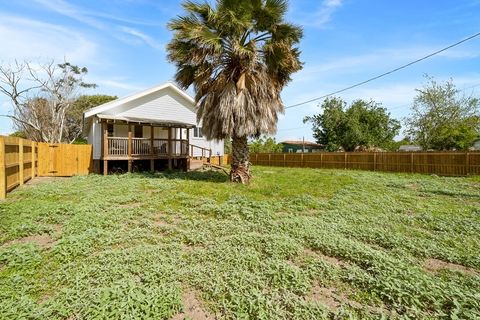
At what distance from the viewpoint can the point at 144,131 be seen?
58.9 ft

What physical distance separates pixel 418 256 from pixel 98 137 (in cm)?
1538

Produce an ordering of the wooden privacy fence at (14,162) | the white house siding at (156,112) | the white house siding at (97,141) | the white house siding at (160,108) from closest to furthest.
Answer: the wooden privacy fence at (14,162)
the white house siding at (97,141)
the white house siding at (156,112)
the white house siding at (160,108)

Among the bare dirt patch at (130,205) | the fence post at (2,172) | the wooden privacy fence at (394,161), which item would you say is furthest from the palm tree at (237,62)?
the wooden privacy fence at (394,161)

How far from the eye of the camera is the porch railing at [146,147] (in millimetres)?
14297

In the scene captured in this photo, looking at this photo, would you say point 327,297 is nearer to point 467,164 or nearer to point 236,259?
point 236,259

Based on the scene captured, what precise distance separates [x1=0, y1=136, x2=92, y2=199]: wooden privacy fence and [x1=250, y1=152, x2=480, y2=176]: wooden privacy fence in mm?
15191

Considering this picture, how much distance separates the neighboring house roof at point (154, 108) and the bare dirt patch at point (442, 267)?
14.0 metres

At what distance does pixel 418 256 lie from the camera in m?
4.31

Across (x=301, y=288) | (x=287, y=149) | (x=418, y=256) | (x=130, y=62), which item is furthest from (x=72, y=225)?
(x=287, y=149)

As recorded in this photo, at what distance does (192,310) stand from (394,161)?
17.7m

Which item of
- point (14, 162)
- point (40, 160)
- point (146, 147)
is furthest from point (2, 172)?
point (146, 147)

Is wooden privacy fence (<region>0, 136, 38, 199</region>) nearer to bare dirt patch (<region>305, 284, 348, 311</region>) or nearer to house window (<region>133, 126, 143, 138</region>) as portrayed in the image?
house window (<region>133, 126, 143, 138</region>)

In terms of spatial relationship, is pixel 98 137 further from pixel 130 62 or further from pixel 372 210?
pixel 372 210

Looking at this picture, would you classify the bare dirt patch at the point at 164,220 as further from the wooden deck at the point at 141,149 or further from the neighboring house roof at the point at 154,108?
the neighboring house roof at the point at 154,108
